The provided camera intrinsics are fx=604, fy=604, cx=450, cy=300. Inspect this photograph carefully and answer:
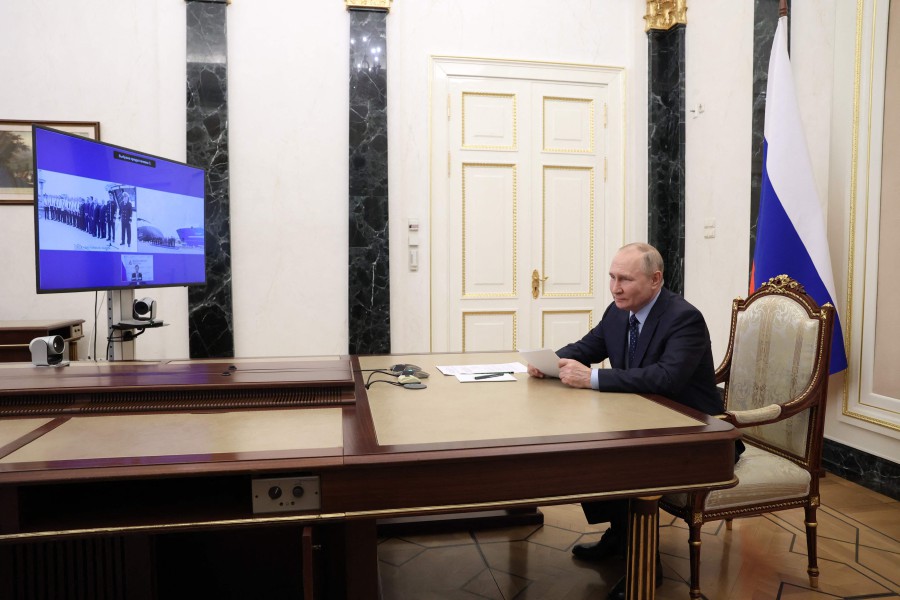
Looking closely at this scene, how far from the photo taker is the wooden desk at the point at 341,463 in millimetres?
1177

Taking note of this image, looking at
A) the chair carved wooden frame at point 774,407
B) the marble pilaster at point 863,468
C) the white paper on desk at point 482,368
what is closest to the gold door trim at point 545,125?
the chair carved wooden frame at point 774,407

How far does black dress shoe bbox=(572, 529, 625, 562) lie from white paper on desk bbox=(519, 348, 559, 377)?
0.81 meters

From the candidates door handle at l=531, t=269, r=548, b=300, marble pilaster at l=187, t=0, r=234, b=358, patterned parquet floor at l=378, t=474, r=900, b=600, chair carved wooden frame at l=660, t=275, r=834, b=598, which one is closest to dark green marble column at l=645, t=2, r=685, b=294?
door handle at l=531, t=269, r=548, b=300

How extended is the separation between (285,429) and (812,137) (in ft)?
11.4

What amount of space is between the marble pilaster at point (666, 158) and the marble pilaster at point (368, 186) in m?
2.20

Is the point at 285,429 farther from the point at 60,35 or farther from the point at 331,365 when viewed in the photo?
the point at 60,35

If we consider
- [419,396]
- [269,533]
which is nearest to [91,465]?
[269,533]

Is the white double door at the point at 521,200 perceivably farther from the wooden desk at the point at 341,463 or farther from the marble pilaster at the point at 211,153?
the wooden desk at the point at 341,463

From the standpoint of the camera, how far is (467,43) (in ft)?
15.7

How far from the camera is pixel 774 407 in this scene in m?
2.16

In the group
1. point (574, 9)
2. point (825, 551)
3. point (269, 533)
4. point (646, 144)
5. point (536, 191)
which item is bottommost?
point (825, 551)

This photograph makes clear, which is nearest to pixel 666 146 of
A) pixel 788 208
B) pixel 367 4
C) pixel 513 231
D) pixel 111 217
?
pixel 513 231

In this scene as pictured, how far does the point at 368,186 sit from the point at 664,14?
9.05 feet

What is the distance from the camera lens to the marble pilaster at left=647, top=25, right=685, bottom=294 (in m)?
4.85
